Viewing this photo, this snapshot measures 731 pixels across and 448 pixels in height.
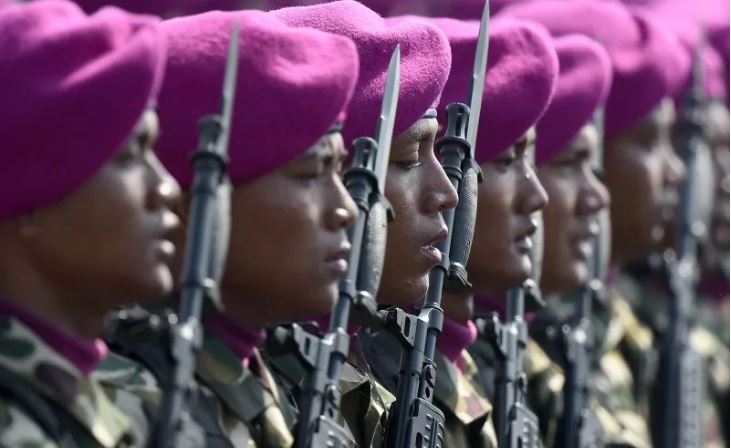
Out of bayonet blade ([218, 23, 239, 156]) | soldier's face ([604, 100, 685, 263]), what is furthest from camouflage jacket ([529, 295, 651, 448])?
bayonet blade ([218, 23, 239, 156])

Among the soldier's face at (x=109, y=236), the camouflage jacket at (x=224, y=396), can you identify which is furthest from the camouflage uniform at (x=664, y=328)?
the soldier's face at (x=109, y=236)

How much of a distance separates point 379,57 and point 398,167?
1.21 ft

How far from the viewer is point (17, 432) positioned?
6.43 m

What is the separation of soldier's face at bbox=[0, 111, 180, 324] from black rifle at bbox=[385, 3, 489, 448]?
67.2 inches

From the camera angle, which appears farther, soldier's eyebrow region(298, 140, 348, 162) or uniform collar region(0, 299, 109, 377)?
soldier's eyebrow region(298, 140, 348, 162)

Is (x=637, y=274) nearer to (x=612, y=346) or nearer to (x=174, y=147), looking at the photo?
(x=612, y=346)

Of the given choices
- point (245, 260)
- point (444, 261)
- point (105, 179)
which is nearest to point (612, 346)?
point (444, 261)

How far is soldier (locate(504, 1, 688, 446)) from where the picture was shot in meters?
11.4

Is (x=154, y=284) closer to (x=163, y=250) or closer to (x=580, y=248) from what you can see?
(x=163, y=250)

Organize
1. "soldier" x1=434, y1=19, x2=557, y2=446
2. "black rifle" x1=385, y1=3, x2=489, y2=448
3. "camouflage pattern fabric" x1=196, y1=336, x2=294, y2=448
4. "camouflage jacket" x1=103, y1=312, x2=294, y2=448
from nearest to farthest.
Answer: "camouflage jacket" x1=103, y1=312, x2=294, y2=448 → "camouflage pattern fabric" x1=196, y1=336, x2=294, y2=448 → "black rifle" x1=385, y1=3, x2=489, y2=448 → "soldier" x1=434, y1=19, x2=557, y2=446

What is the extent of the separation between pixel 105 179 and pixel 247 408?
1.01 m

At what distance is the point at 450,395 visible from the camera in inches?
354

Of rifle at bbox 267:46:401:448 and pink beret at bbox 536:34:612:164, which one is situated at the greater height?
pink beret at bbox 536:34:612:164

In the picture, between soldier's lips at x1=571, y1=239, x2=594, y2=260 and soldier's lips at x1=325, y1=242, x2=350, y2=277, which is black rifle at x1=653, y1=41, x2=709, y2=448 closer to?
soldier's lips at x1=571, y1=239, x2=594, y2=260
